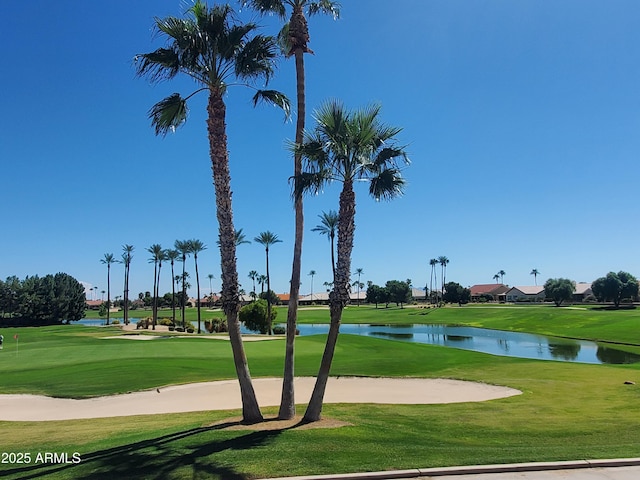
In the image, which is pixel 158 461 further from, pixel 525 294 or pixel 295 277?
pixel 525 294

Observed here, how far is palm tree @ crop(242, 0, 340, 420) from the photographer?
1334cm

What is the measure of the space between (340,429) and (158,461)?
4218 millimetres

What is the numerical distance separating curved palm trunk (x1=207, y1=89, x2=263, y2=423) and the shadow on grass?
6.34 feet

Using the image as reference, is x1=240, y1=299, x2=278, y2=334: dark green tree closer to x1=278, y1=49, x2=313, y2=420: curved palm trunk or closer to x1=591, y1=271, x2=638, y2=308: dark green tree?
x1=278, y1=49, x2=313, y2=420: curved palm trunk

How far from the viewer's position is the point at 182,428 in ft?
40.0

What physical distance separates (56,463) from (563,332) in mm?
67741

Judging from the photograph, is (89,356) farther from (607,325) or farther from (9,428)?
(607,325)

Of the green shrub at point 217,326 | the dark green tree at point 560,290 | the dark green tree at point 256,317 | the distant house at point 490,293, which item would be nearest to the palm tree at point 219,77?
the dark green tree at point 256,317

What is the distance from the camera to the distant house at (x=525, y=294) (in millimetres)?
164000

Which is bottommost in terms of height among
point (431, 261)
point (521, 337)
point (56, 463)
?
point (521, 337)

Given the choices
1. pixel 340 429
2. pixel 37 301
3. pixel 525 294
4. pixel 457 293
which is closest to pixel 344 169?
pixel 340 429

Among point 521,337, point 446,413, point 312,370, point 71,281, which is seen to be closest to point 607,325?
point 521,337

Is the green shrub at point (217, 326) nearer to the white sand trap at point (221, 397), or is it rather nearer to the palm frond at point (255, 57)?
the white sand trap at point (221, 397)

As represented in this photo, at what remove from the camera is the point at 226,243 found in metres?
12.6
